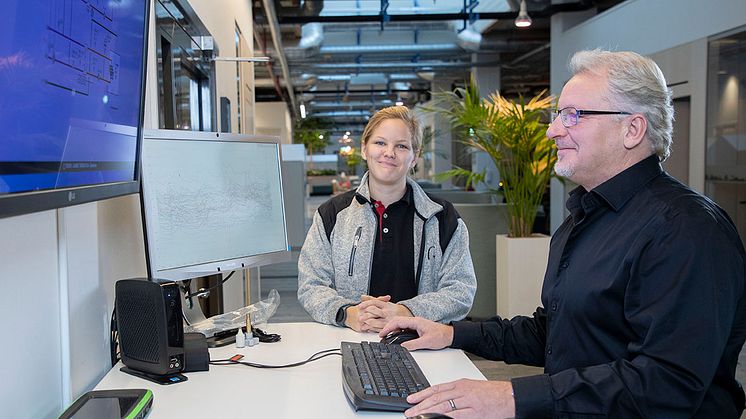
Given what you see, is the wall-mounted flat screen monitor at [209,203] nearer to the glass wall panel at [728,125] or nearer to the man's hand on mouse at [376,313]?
the man's hand on mouse at [376,313]

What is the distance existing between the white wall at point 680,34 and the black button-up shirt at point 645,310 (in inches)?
184

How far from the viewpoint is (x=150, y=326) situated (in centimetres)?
159

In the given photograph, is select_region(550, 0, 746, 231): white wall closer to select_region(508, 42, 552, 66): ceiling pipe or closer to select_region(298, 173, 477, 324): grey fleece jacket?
select_region(508, 42, 552, 66): ceiling pipe

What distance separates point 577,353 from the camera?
1.50 meters

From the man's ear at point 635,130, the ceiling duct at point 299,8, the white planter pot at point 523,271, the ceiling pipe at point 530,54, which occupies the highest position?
the ceiling pipe at point 530,54

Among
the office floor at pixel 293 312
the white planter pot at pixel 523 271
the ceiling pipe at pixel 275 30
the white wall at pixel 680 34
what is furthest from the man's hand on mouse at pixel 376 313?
the ceiling pipe at pixel 275 30

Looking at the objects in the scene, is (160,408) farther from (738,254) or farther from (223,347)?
(738,254)

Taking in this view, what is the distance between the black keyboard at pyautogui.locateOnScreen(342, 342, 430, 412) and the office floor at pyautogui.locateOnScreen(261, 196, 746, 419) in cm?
237

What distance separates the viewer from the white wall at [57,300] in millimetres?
1169

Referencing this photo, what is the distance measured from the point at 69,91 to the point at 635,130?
1.19 meters

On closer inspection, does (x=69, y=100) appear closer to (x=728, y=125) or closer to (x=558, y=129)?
(x=558, y=129)

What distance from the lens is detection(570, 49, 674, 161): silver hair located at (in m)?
1.48

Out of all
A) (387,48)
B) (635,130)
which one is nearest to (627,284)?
(635,130)

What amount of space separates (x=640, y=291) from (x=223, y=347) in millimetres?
1156
